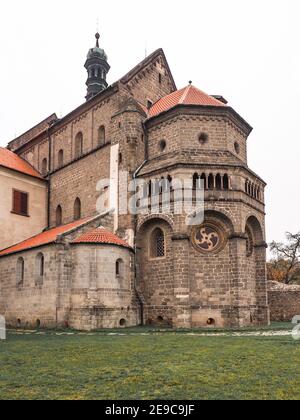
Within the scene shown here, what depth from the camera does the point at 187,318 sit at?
23.0 meters

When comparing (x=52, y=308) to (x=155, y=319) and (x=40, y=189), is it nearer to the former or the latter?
(x=155, y=319)

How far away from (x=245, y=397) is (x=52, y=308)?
1823 cm

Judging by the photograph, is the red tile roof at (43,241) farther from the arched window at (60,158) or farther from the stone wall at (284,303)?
the stone wall at (284,303)

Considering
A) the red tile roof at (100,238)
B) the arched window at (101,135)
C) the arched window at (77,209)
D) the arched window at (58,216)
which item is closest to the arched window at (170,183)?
Result: the red tile roof at (100,238)

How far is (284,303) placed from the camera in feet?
102

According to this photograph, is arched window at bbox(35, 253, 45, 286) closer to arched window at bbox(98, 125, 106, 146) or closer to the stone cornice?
arched window at bbox(98, 125, 106, 146)

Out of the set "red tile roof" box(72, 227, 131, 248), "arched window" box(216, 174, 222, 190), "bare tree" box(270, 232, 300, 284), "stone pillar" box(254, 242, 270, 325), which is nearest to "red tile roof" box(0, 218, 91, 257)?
"red tile roof" box(72, 227, 131, 248)

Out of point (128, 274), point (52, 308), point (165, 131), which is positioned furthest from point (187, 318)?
point (165, 131)

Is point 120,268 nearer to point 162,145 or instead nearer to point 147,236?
point 147,236

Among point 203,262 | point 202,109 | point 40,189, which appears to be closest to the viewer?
point 203,262

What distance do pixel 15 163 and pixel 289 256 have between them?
42783 mm

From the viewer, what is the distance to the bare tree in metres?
59.3

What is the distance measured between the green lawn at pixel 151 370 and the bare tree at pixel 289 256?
155 feet

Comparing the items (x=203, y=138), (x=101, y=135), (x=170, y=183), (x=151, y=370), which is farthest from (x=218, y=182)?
(x=151, y=370)
